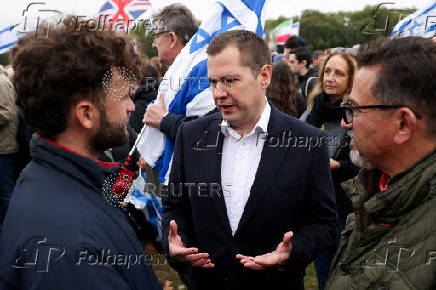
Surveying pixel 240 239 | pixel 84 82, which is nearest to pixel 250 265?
pixel 240 239

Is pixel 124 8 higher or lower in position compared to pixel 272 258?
higher

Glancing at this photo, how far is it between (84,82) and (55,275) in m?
0.72

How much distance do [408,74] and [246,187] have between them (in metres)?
1.13

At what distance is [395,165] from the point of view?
179cm

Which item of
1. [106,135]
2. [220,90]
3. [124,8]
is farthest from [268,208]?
[124,8]

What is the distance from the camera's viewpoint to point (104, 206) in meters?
1.61

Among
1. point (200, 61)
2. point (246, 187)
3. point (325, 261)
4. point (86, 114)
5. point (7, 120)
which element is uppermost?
point (200, 61)

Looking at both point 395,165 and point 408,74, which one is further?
point 395,165

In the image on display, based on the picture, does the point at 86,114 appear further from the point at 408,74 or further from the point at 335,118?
the point at 335,118

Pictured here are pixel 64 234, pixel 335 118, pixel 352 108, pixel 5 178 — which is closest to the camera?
pixel 64 234

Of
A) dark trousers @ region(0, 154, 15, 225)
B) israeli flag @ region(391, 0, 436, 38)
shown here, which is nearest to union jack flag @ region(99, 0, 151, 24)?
dark trousers @ region(0, 154, 15, 225)

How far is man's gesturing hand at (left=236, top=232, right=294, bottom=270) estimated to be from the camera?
7.17ft

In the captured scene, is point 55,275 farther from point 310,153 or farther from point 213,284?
point 310,153

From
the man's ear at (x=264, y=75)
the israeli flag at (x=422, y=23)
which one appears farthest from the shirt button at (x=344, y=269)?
the israeli flag at (x=422, y=23)
